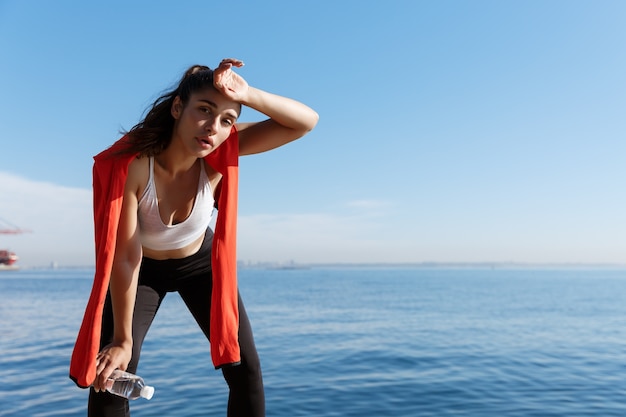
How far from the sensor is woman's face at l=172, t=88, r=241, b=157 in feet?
8.12

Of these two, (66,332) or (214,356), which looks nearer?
(214,356)

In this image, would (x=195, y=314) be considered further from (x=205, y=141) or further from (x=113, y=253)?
(x=205, y=141)

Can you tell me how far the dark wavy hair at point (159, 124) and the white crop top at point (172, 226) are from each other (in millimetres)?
84

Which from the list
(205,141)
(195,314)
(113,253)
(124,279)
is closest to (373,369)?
(195,314)

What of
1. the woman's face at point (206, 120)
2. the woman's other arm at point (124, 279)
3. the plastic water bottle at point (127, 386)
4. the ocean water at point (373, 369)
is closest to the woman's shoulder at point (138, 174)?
the woman's other arm at point (124, 279)

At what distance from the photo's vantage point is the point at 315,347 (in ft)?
46.5

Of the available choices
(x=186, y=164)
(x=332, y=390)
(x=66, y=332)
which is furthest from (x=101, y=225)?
(x=66, y=332)

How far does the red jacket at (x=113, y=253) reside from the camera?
2.54 metres

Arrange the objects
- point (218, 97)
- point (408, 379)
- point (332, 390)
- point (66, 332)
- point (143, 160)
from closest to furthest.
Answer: point (218, 97) < point (143, 160) < point (332, 390) < point (408, 379) < point (66, 332)

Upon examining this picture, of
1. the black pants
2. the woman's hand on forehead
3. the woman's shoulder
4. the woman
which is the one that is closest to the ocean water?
the black pants

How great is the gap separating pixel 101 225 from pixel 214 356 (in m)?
0.86

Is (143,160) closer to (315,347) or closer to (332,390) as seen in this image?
(332,390)

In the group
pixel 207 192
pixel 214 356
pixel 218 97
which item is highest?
pixel 218 97

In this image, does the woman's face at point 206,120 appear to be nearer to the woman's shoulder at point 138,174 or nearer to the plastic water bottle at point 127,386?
the woman's shoulder at point 138,174
